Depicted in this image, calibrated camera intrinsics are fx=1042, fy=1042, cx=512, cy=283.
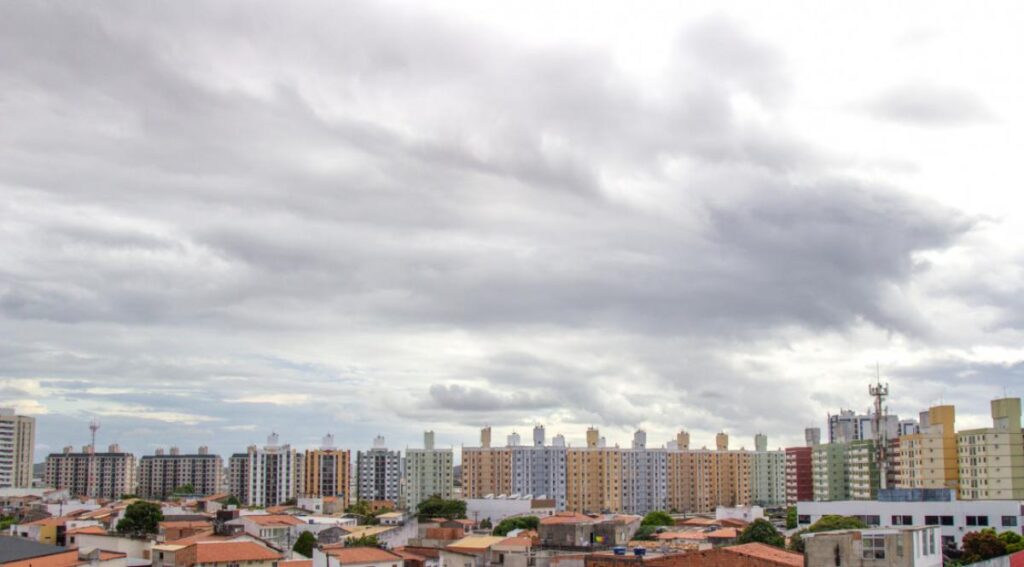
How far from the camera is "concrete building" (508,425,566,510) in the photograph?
149625mm

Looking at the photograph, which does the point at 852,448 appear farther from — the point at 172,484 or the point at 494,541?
the point at 172,484

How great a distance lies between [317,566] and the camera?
50344 millimetres

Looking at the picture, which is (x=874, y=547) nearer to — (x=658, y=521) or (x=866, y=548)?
(x=866, y=548)

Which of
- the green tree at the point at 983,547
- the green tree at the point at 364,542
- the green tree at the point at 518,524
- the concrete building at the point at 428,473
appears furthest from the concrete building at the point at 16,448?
the green tree at the point at 983,547

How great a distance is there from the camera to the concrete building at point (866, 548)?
35062 millimetres

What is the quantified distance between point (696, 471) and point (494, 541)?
351 ft

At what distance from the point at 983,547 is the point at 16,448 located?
159168 millimetres

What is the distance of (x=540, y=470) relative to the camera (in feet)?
495

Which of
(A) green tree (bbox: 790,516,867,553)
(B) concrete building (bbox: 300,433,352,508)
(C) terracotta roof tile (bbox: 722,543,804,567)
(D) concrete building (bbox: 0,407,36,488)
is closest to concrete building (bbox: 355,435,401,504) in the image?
(B) concrete building (bbox: 300,433,352,508)

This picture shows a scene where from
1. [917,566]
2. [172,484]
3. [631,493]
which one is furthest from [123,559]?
[172,484]

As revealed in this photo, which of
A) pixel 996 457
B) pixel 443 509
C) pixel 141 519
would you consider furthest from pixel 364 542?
pixel 996 457

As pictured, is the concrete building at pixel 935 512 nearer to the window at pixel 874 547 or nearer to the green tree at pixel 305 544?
the green tree at pixel 305 544

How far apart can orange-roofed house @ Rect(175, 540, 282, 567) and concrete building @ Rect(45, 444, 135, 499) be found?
481ft

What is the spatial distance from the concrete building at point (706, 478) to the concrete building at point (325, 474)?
5114cm
